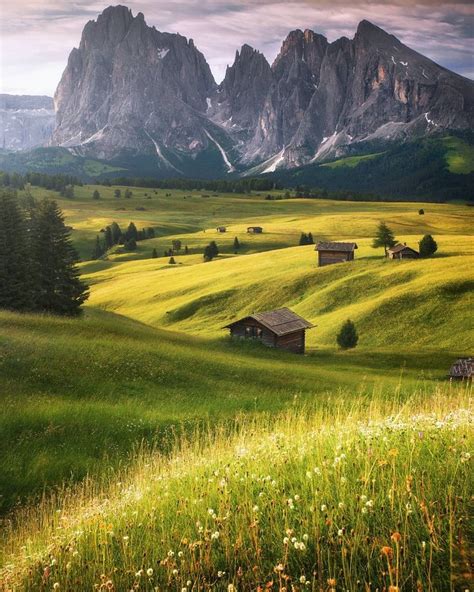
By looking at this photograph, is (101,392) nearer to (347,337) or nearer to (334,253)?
(347,337)

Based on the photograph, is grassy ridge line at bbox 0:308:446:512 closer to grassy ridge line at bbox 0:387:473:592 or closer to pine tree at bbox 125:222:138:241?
grassy ridge line at bbox 0:387:473:592

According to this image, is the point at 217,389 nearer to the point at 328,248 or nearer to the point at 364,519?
the point at 364,519

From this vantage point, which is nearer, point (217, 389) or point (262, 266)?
point (217, 389)

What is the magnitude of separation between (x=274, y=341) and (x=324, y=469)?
57524mm

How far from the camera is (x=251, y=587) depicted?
6.66 meters

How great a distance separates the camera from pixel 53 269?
198 feet

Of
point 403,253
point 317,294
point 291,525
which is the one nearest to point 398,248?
point 403,253

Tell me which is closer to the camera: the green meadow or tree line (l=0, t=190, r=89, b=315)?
the green meadow

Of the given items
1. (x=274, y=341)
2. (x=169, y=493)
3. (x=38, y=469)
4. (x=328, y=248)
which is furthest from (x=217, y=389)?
(x=328, y=248)

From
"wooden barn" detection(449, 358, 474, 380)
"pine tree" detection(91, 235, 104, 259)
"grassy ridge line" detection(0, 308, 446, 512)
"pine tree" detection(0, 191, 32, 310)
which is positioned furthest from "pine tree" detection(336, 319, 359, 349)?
"pine tree" detection(91, 235, 104, 259)

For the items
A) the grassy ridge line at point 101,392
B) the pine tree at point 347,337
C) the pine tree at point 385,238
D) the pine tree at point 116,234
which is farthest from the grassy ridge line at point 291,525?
the pine tree at point 116,234

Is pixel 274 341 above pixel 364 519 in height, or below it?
below

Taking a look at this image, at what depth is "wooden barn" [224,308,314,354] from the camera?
64.9 metres

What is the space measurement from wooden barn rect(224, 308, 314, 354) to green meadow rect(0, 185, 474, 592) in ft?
8.54
